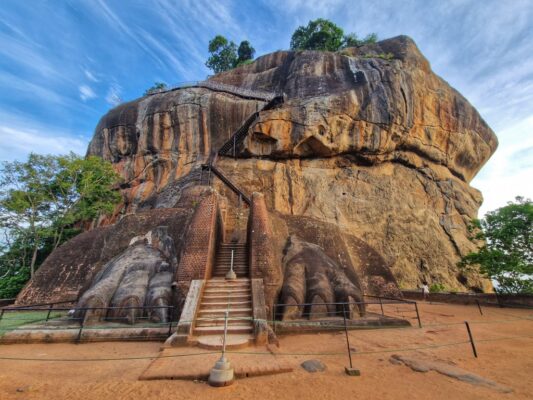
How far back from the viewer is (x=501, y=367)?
14.1ft

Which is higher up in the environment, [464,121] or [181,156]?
[464,121]

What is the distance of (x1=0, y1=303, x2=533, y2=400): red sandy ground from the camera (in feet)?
10.9

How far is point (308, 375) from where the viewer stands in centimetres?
388

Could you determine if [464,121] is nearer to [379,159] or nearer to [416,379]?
[379,159]

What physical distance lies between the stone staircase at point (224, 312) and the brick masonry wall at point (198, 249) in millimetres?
459

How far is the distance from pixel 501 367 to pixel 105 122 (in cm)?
3007

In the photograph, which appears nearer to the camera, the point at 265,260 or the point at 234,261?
the point at 265,260

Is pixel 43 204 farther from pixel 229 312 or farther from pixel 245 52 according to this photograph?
pixel 245 52

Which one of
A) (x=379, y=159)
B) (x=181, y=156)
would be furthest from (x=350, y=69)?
(x=181, y=156)

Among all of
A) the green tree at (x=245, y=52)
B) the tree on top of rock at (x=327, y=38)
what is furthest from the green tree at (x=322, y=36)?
the green tree at (x=245, y=52)

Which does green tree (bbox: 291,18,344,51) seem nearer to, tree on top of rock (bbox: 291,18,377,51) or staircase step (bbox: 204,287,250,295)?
tree on top of rock (bbox: 291,18,377,51)

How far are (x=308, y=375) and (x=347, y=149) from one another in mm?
19153

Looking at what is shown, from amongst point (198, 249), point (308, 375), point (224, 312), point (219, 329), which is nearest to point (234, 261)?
point (198, 249)

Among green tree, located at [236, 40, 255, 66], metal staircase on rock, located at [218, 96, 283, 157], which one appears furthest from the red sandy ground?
green tree, located at [236, 40, 255, 66]
